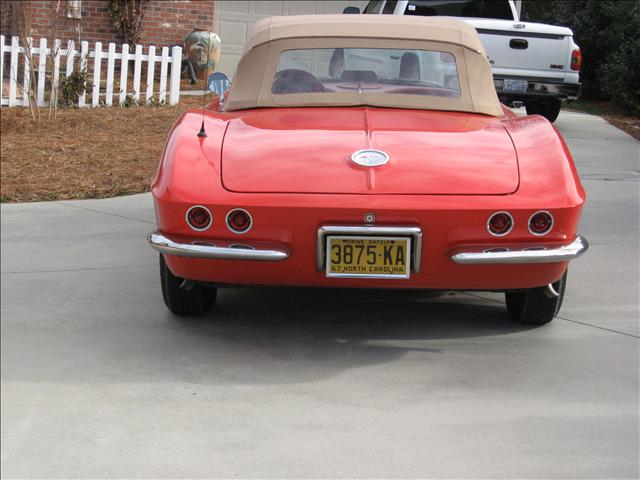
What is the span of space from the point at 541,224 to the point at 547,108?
889cm

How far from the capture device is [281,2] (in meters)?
19.2

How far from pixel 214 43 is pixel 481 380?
548 inches

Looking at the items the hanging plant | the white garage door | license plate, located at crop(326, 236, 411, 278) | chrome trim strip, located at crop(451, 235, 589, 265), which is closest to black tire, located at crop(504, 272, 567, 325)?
chrome trim strip, located at crop(451, 235, 589, 265)

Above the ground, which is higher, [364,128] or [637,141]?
[364,128]

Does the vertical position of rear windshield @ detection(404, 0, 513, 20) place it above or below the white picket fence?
above

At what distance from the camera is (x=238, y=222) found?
4309 mm

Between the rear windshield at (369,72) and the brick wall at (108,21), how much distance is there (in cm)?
1158

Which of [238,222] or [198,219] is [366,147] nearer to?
[238,222]

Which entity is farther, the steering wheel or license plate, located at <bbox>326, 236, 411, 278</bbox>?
the steering wheel

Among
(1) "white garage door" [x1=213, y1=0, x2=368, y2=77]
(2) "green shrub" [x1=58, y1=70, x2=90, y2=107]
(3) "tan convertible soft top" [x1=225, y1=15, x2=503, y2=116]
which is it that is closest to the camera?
(3) "tan convertible soft top" [x1=225, y1=15, x2=503, y2=116]

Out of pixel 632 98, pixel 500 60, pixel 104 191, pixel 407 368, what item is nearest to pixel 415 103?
pixel 407 368

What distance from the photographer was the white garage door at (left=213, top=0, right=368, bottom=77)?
18.6 meters

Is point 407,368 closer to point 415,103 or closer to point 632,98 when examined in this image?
point 415,103

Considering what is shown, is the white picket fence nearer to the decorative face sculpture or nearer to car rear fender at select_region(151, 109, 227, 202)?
the decorative face sculpture
